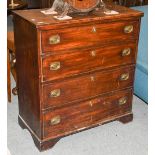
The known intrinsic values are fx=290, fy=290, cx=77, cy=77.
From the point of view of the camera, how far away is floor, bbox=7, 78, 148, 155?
2535 mm

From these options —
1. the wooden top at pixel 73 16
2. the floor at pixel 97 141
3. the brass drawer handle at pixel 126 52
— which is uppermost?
the wooden top at pixel 73 16

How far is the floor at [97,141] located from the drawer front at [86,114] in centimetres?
14

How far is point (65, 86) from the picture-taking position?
2.36 metres

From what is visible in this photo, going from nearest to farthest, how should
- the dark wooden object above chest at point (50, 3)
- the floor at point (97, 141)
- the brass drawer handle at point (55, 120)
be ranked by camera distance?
the brass drawer handle at point (55, 120) → the floor at point (97, 141) → the dark wooden object above chest at point (50, 3)

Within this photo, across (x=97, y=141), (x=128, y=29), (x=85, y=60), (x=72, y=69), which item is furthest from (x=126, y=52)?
(x=97, y=141)

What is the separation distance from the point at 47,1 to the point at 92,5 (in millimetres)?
3657

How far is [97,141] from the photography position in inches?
105

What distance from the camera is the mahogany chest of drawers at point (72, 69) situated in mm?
2174

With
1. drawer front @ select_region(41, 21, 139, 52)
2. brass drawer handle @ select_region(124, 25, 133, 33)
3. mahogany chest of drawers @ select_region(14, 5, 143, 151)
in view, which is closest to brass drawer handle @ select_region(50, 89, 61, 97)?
mahogany chest of drawers @ select_region(14, 5, 143, 151)

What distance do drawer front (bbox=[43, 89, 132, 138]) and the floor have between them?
0.14 m

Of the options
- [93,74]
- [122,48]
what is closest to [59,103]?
[93,74]

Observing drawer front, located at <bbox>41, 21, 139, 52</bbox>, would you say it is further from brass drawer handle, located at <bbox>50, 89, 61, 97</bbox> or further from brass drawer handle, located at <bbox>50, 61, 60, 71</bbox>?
brass drawer handle, located at <bbox>50, 89, 61, 97</bbox>

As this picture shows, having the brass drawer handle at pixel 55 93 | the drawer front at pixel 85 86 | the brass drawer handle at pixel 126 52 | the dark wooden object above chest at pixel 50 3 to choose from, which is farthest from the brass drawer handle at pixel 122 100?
the dark wooden object above chest at pixel 50 3

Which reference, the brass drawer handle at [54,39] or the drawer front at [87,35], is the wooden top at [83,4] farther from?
the brass drawer handle at [54,39]
